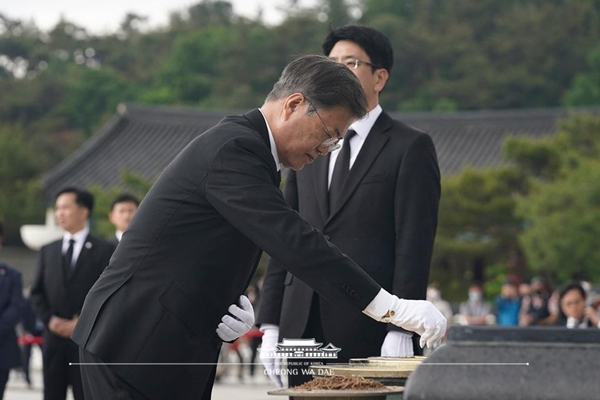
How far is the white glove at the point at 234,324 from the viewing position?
332 centimetres

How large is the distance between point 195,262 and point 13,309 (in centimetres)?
523

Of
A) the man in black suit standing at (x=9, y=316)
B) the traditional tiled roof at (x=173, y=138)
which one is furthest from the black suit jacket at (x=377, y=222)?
the traditional tiled roof at (x=173, y=138)

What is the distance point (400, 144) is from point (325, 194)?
1.20 feet

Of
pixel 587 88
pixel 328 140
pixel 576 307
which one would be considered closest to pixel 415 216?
pixel 328 140

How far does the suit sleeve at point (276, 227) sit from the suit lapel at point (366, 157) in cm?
132

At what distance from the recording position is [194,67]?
51.1 meters

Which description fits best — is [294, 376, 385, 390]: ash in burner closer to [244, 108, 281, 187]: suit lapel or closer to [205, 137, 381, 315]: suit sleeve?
[205, 137, 381, 315]: suit sleeve

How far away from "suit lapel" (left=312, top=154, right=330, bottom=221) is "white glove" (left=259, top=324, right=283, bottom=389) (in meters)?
0.52

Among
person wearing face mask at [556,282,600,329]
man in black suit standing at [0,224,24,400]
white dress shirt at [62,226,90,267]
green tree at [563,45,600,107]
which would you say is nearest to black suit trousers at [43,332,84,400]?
man in black suit standing at [0,224,24,400]

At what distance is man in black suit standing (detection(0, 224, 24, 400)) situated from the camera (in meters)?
7.75

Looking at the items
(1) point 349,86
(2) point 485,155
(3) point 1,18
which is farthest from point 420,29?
(1) point 349,86

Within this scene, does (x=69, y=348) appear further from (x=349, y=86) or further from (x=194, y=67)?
(x=194, y=67)

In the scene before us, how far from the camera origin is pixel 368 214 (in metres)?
4.49

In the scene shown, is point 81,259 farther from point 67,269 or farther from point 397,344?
point 397,344
